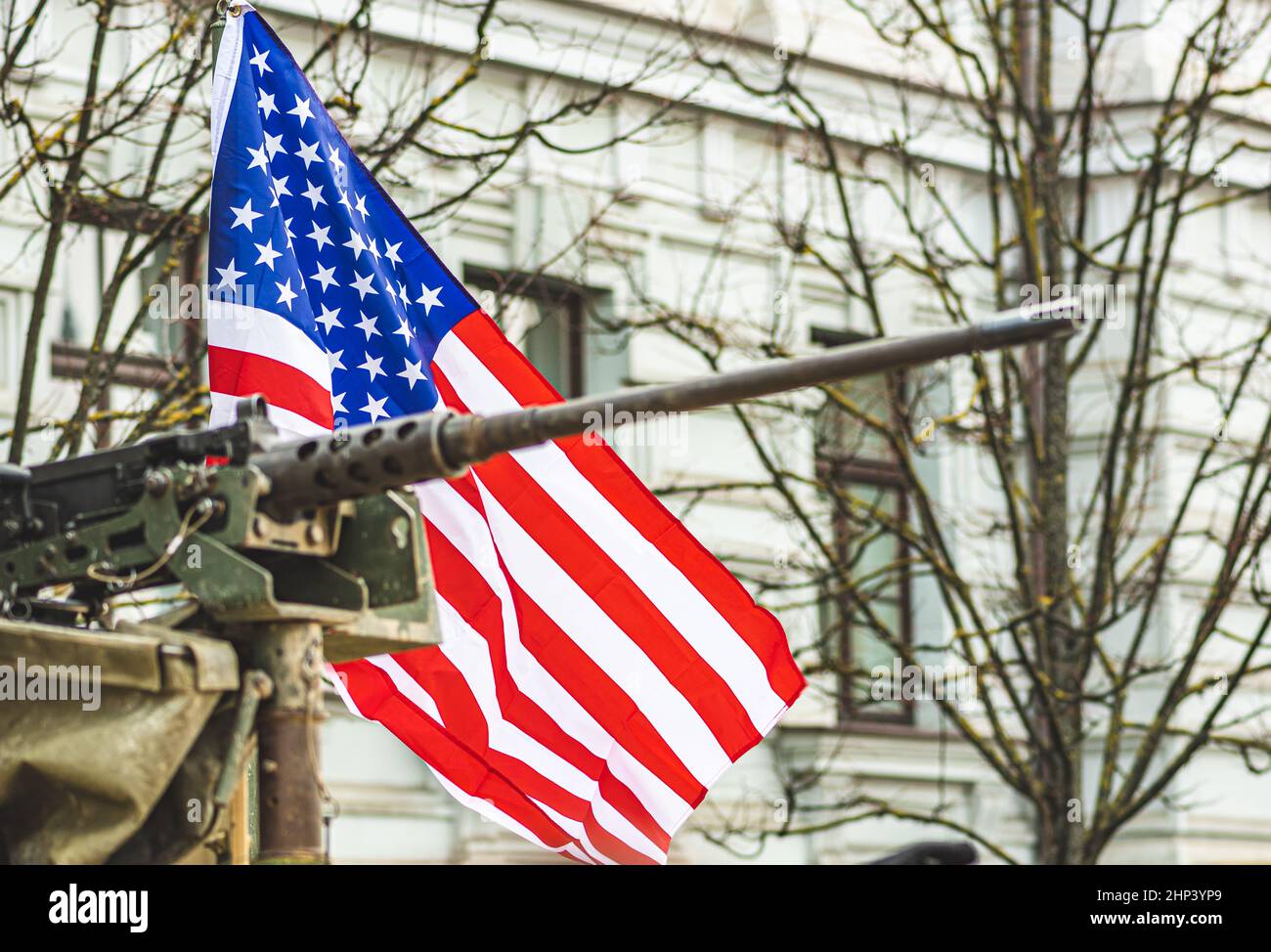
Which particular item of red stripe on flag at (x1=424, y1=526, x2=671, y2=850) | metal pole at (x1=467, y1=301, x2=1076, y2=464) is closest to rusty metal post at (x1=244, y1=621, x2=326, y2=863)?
metal pole at (x1=467, y1=301, x2=1076, y2=464)

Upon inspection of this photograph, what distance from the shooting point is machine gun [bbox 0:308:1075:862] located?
4.46m

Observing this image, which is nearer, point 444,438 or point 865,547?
point 444,438

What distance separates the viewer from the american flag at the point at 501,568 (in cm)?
726

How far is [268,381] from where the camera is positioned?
281 inches

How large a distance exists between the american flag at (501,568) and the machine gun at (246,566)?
2.34 m

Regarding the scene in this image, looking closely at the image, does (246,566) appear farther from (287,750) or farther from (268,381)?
(268,381)

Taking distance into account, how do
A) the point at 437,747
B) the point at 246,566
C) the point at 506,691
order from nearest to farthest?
the point at 246,566, the point at 437,747, the point at 506,691

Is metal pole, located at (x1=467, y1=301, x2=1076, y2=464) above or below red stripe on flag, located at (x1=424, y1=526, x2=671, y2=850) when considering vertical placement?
above

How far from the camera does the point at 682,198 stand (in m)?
15.0

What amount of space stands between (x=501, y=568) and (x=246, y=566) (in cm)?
288

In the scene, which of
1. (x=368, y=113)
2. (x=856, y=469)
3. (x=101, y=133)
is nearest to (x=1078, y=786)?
(x=856, y=469)

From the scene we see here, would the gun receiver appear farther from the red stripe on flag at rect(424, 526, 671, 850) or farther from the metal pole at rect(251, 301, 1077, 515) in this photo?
the red stripe on flag at rect(424, 526, 671, 850)

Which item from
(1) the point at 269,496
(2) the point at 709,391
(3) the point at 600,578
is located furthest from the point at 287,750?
(3) the point at 600,578
